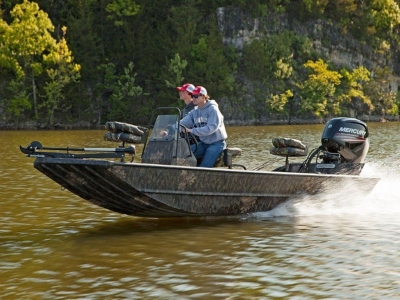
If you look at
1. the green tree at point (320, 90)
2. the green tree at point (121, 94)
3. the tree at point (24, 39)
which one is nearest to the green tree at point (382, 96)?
the green tree at point (320, 90)

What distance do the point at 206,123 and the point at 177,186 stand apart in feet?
4.80

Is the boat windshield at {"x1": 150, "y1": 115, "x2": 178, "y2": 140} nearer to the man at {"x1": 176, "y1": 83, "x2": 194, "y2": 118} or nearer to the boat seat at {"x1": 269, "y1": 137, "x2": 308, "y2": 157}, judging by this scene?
the man at {"x1": 176, "y1": 83, "x2": 194, "y2": 118}

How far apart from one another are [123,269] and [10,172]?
44.7ft

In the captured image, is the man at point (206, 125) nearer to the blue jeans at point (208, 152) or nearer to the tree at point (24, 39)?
the blue jeans at point (208, 152)

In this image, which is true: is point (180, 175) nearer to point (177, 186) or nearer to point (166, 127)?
point (177, 186)

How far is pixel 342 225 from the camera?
13.4m

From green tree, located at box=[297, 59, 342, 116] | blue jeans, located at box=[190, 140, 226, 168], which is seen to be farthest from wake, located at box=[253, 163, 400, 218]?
green tree, located at box=[297, 59, 342, 116]

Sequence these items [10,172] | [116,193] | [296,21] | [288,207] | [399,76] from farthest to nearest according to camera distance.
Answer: [399,76] < [296,21] < [10,172] < [288,207] < [116,193]

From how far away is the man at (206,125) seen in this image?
13.3 m

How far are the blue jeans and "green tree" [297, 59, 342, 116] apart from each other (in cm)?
6776

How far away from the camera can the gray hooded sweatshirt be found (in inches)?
520

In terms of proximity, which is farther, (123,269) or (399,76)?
(399,76)

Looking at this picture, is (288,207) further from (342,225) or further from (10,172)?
(10,172)

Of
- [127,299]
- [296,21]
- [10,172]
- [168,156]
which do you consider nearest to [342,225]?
[168,156]
